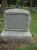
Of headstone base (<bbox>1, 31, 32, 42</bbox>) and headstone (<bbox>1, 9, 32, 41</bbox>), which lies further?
headstone (<bbox>1, 9, 32, 41</bbox>)

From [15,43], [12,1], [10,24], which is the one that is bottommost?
[12,1]

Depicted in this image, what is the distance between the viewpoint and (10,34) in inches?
313

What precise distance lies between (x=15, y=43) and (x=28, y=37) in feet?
1.80

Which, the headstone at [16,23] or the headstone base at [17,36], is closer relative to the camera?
the headstone base at [17,36]

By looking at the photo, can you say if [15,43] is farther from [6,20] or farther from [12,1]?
[12,1]

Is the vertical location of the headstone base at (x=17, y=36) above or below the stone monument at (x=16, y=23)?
below

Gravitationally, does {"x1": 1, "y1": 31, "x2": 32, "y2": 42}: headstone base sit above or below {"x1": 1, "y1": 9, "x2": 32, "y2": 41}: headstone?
below

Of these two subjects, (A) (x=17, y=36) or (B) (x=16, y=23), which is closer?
(A) (x=17, y=36)

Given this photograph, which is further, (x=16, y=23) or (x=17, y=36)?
(x=16, y=23)

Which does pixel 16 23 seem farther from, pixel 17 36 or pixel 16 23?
pixel 17 36

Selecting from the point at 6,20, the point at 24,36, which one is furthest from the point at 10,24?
the point at 24,36

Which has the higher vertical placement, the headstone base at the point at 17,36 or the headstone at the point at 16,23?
the headstone at the point at 16,23

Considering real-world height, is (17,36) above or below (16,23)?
below

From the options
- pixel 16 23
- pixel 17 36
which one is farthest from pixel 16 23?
pixel 17 36
